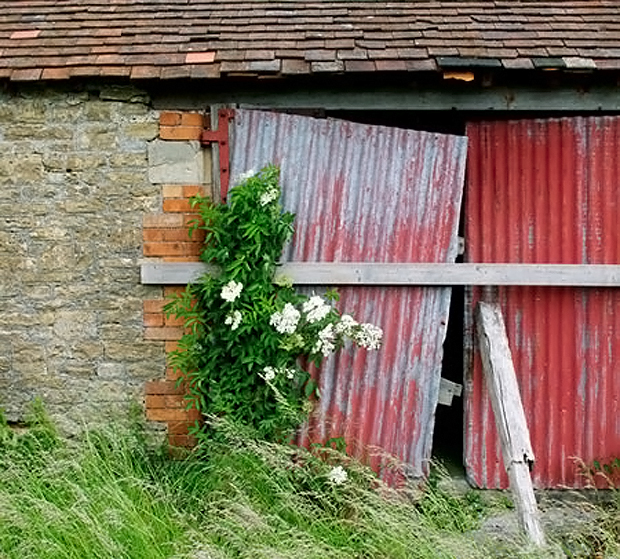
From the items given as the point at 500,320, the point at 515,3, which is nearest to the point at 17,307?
the point at 500,320

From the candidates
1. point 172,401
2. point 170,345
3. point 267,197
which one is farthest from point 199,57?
point 172,401

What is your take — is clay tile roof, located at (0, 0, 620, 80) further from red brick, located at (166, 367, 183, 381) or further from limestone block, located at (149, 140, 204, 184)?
red brick, located at (166, 367, 183, 381)

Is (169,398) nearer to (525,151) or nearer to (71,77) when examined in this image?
(71,77)

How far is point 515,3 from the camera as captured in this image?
4.84 metres

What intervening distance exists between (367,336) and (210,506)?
1427mm

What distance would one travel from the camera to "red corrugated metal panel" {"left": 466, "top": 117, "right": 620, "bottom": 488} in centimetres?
451

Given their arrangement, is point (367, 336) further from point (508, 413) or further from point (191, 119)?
point (191, 119)

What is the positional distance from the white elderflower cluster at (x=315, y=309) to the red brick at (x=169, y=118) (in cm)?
153

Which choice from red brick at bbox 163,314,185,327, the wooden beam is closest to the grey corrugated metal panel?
the wooden beam

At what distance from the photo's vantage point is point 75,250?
452 centimetres

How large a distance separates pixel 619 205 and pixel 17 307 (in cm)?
430

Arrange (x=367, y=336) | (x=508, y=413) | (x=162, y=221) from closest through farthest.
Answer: (x=508, y=413)
(x=367, y=336)
(x=162, y=221)

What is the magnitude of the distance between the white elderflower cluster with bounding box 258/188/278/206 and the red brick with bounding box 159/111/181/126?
81cm

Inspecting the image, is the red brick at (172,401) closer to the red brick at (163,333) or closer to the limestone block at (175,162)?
the red brick at (163,333)
